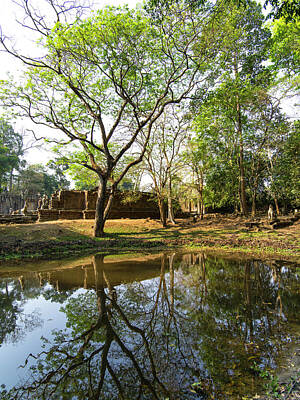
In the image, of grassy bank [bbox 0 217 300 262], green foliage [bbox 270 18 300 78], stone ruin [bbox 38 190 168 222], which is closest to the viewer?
grassy bank [bbox 0 217 300 262]

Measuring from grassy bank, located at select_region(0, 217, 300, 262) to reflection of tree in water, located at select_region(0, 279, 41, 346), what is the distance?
4.98 m

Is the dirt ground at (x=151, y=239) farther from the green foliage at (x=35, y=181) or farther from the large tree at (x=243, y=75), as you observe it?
the green foliage at (x=35, y=181)

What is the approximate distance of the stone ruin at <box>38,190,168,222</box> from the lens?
19.3 m

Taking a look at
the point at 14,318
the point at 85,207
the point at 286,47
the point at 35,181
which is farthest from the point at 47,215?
the point at 35,181

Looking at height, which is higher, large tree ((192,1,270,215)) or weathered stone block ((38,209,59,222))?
large tree ((192,1,270,215))

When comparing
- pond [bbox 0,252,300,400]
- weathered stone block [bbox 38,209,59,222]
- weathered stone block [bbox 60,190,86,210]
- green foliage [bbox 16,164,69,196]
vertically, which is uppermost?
green foliage [bbox 16,164,69,196]

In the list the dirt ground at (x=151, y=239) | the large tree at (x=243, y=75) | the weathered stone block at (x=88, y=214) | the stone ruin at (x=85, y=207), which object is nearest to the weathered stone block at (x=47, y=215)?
the stone ruin at (x=85, y=207)

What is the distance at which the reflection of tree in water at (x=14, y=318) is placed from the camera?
3.36 meters

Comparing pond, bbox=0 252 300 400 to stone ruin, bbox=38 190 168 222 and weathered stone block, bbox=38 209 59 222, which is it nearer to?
weathered stone block, bbox=38 209 59 222

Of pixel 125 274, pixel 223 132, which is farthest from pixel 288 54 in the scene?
pixel 125 274

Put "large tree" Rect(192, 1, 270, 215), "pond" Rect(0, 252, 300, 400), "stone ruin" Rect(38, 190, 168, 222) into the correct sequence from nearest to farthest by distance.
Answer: "pond" Rect(0, 252, 300, 400) → "large tree" Rect(192, 1, 270, 215) → "stone ruin" Rect(38, 190, 168, 222)

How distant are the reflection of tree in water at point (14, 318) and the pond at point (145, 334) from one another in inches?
0.7

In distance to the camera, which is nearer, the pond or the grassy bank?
the pond

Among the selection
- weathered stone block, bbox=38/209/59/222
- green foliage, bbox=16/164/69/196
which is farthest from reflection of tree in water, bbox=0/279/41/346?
green foliage, bbox=16/164/69/196
